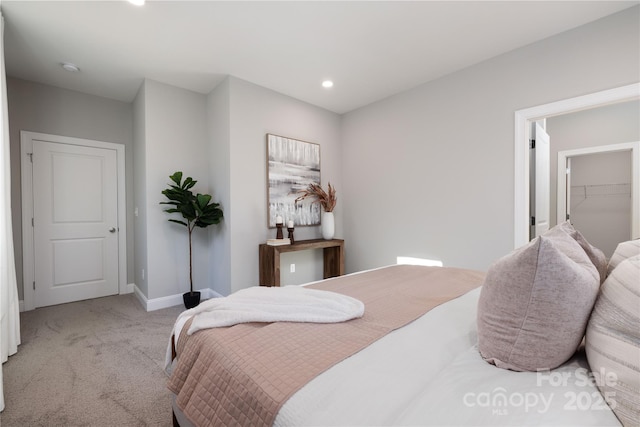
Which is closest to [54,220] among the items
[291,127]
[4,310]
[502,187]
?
[4,310]

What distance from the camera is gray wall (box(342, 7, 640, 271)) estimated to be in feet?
7.40

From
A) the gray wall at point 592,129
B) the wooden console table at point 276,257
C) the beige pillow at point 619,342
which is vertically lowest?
the wooden console table at point 276,257

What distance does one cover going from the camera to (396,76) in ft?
10.3

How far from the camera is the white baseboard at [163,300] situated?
3130 mm

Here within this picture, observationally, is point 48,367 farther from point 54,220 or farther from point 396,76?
point 396,76

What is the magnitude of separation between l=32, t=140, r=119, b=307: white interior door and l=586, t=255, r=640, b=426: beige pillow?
464 centimetres

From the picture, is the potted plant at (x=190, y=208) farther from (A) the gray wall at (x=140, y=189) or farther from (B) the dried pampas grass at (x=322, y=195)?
(B) the dried pampas grass at (x=322, y=195)

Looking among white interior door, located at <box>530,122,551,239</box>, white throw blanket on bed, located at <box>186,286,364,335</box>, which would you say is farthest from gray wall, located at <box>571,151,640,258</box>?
white throw blanket on bed, located at <box>186,286,364,335</box>

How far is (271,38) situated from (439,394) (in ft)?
9.15

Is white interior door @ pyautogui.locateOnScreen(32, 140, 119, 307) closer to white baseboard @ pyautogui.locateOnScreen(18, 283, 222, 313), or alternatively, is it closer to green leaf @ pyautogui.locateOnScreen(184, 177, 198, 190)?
white baseboard @ pyautogui.locateOnScreen(18, 283, 222, 313)

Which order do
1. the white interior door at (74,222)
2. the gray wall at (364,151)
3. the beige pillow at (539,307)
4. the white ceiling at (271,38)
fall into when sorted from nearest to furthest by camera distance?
the beige pillow at (539,307) < the white ceiling at (271,38) < the gray wall at (364,151) < the white interior door at (74,222)

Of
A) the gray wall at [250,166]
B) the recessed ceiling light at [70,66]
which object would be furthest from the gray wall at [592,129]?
the recessed ceiling light at [70,66]

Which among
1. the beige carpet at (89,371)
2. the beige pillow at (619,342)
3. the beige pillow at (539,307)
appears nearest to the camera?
the beige pillow at (619,342)

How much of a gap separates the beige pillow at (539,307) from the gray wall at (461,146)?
2232mm
